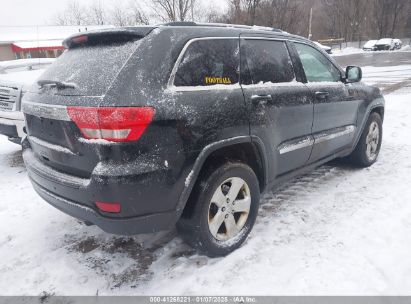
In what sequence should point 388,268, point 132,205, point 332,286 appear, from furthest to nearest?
point 388,268 < point 332,286 < point 132,205

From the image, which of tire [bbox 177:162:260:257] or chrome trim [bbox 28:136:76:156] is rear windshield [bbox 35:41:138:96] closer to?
chrome trim [bbox 28:136:76:156]

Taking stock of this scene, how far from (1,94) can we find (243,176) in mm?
4573

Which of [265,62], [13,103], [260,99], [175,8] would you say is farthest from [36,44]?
[260,99]

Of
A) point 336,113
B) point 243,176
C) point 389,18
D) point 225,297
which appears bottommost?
point 225,297

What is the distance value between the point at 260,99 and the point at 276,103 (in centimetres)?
24

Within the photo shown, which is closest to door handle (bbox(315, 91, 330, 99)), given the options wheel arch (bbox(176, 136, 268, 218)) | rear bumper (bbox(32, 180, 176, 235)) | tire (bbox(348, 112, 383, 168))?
wheel arch (bbox(176, 136, 268, 218))

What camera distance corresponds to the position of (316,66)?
397 centimetres

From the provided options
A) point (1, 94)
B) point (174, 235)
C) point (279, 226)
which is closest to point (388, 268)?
point (279, 226)

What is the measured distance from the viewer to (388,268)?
8.74 ft

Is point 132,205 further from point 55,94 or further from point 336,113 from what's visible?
point 336,113

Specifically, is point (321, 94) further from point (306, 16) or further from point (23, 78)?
point (306, 16)

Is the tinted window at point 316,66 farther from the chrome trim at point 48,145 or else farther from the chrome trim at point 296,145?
the chrome trim at point 48,145

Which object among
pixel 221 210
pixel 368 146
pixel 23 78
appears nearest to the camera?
pixel 221 210

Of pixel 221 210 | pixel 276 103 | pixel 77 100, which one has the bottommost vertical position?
pixel 221 210
